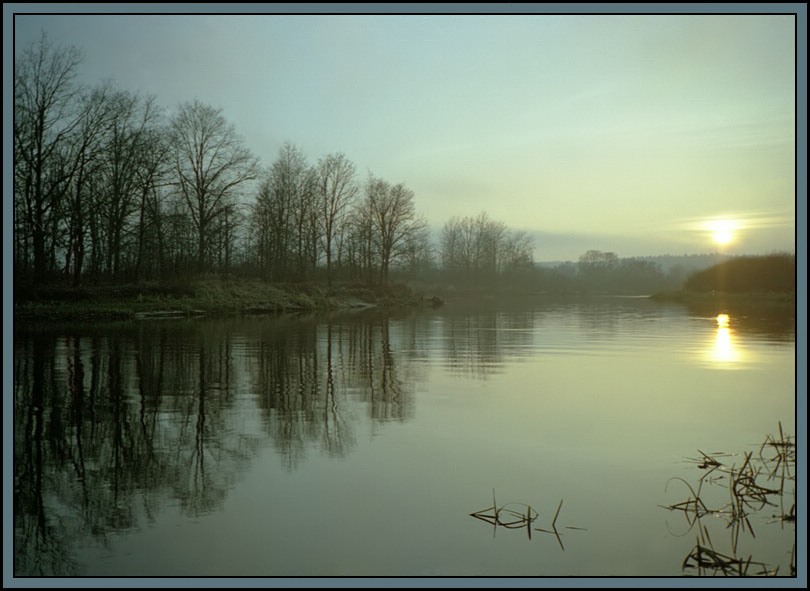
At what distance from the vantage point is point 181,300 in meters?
37.2

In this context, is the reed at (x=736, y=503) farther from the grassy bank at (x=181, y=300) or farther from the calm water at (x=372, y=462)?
the grassy bank at (x=181, y=300)

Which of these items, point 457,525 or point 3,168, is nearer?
point 457,525

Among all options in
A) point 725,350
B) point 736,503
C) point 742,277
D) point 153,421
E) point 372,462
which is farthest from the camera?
point 742,277

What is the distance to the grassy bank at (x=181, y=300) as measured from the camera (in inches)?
1160

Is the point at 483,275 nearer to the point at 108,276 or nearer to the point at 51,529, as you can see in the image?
the point at 108,276

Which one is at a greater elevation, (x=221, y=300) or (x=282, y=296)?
(x=282, y=296)

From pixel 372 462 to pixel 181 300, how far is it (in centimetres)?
3243

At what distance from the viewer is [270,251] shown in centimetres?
5991

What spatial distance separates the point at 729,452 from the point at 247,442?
615 centimetres

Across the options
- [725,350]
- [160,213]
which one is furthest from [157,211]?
[725,350]

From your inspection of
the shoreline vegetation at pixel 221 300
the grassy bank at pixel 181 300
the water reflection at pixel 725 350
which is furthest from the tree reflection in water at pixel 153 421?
the shoreline vegetation at pixel 221 300

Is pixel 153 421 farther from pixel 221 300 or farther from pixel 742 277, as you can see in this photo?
pixel 742 277

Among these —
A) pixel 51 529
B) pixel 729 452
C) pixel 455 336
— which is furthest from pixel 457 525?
pixel 455 336

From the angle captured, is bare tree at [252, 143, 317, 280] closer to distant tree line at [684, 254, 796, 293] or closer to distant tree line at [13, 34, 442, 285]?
distant tree line at [13, 34, 442, 285]
